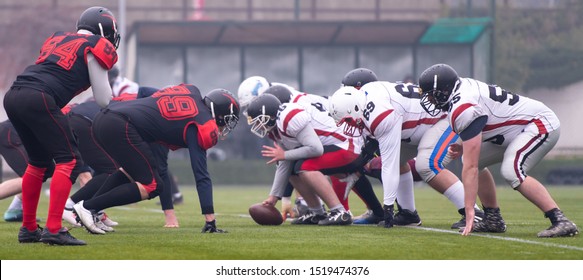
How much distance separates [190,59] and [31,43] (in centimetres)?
653

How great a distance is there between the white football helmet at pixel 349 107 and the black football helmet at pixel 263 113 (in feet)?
2.22

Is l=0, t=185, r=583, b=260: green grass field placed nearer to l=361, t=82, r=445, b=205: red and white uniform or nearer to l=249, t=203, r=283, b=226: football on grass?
l=249, t=203, r=283, b=226: football on grass

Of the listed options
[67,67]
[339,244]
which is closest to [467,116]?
[339,244]

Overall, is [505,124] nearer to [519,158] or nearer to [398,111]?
[519,158]

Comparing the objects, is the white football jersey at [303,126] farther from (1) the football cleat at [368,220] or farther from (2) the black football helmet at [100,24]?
(2) the black football helmet at [100,24]

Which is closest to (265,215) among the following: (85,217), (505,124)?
(85,217)

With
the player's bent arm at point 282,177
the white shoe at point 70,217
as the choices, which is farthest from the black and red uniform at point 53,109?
the player's bent arm at point 282,177

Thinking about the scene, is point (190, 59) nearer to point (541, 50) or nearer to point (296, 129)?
point (541, 50)

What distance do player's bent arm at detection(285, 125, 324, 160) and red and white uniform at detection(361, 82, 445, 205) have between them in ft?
1.62

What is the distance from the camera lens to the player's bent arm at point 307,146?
383 inches

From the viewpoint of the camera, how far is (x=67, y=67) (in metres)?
7.46

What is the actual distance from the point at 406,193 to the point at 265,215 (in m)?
1.41

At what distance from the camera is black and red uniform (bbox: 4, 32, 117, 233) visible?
7301 millimetres

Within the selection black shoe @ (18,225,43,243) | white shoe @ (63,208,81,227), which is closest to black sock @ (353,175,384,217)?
white shoe @ (63,208,81,227)
